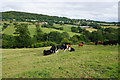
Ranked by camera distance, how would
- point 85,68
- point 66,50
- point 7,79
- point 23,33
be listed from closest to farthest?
point 7,79 < point 85,68 < point 66,50 < point 23,33

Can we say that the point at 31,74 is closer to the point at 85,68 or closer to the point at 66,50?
the point at 85,68

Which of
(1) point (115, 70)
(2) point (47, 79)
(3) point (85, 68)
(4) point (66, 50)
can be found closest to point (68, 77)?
(2) point (47, 79)

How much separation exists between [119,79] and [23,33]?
50.2 meters

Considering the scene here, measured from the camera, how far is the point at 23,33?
5241 cm

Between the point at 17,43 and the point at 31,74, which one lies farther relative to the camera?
the point at 17,43

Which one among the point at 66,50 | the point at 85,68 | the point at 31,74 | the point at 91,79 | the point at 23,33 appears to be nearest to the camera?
the point at 91,79

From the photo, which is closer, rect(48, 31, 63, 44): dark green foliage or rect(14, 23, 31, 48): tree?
rect(14, 23, 31, 48): tree

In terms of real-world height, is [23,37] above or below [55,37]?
above

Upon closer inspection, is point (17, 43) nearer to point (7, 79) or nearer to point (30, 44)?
point (30, 44)

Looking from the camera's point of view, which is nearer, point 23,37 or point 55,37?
point 23,37

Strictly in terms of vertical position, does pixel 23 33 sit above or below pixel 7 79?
above

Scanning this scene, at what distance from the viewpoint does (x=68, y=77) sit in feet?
24.6

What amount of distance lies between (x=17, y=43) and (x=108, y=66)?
49647 millimetres

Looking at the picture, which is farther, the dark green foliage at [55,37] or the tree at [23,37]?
the dark green foliage at [55,37]
